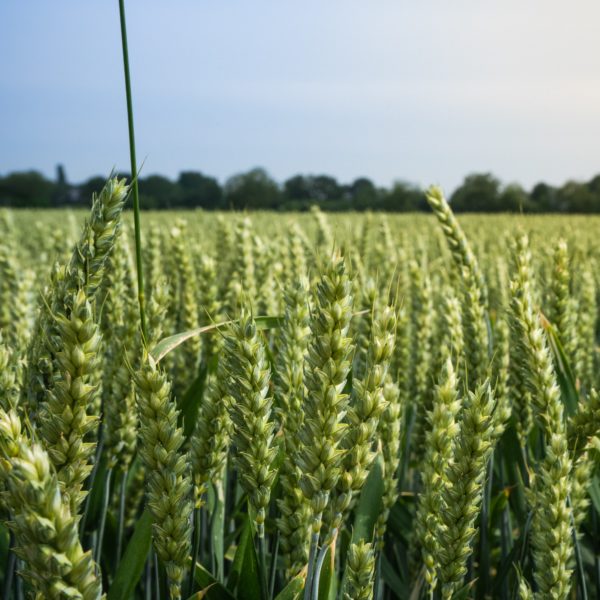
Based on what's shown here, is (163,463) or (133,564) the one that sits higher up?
(163,463)

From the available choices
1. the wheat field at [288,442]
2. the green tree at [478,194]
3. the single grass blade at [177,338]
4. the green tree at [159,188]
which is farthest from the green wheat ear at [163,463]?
the green tree at [478,194]

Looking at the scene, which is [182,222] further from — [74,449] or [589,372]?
[74,449]

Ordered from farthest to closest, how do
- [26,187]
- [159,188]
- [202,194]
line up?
[26,187] < [159,188] < [202,194]

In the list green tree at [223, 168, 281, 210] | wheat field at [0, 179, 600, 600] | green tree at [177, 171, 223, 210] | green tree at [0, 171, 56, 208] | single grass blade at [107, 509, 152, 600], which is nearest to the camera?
wheat field at [0, 179, 600, 600]

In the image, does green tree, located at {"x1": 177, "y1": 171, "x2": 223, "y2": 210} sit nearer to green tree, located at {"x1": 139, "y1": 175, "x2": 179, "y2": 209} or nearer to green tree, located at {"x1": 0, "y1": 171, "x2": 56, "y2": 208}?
green tree, located at {"x1": 139, "y1": 175, "x2": 179, "y2": 209}

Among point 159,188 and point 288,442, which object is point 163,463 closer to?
point 288,442

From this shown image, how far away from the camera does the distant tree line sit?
139 ft

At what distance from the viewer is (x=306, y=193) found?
163ft

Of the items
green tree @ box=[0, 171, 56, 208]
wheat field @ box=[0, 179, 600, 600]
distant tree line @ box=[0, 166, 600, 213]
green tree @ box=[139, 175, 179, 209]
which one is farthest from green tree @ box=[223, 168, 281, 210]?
wheat field @ box=[0, 179, 600, 600]

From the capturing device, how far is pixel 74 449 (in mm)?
872

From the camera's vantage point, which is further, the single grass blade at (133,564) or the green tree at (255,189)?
the green tree at (255,189)

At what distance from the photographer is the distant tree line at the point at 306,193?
42.2 m

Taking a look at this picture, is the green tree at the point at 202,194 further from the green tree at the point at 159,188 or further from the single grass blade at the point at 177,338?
the single grass blade at the point at 177,338

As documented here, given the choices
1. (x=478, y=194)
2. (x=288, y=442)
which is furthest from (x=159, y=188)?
(x=288, y=442)
